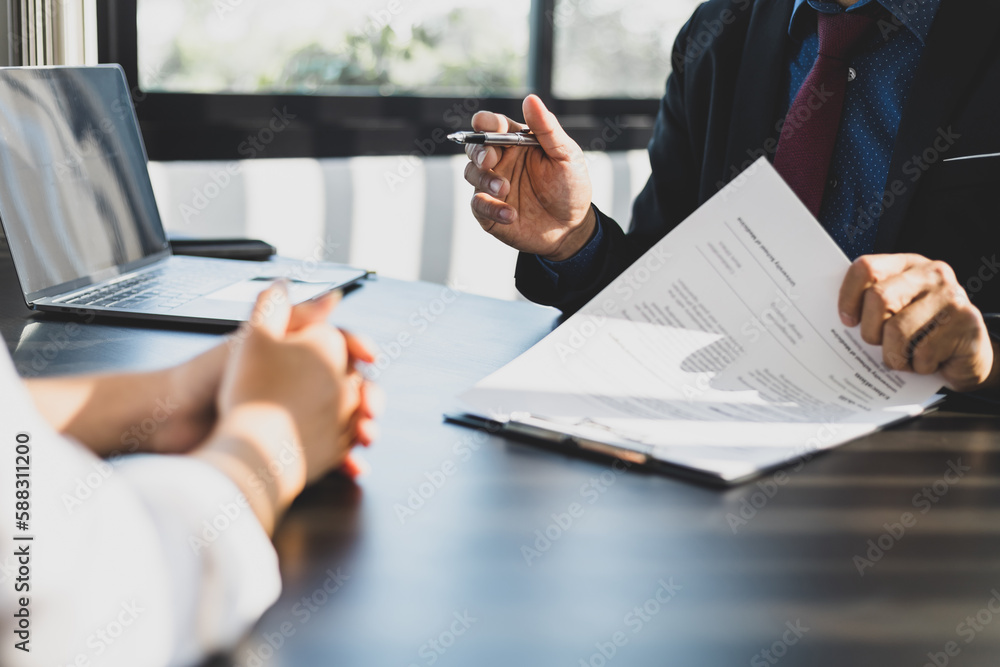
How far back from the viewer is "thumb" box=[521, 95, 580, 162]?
3.43ft

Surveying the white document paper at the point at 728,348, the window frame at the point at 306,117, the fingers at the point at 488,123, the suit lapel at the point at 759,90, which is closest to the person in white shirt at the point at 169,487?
the white document paper at the point at 728,348

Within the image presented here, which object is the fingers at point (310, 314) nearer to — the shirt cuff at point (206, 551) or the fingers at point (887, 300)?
the shirt cuff at point (206, 551)

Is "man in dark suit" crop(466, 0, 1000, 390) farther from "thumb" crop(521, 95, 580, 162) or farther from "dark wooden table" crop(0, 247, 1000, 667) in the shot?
"dark wooden table" crop(0, 247, 1000, 667)

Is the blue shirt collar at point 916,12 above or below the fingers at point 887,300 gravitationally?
above

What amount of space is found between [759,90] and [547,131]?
484mm

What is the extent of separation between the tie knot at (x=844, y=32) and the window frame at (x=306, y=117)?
1.47m

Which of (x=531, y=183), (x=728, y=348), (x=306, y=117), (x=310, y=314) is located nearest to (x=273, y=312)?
(x=310, y=314)

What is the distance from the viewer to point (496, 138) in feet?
3.41

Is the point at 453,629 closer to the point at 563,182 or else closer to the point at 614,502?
the point at 614,502

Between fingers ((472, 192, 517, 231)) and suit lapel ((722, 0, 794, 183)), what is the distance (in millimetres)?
473

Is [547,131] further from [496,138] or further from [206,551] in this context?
[206,551]

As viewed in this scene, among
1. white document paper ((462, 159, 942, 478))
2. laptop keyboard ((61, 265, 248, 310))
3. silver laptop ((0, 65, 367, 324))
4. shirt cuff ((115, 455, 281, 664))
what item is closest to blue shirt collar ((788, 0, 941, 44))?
white document paper ((462, 159, 942, 478))

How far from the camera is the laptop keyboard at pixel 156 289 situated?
1.02 meters

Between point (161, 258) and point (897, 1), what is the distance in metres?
1.05
